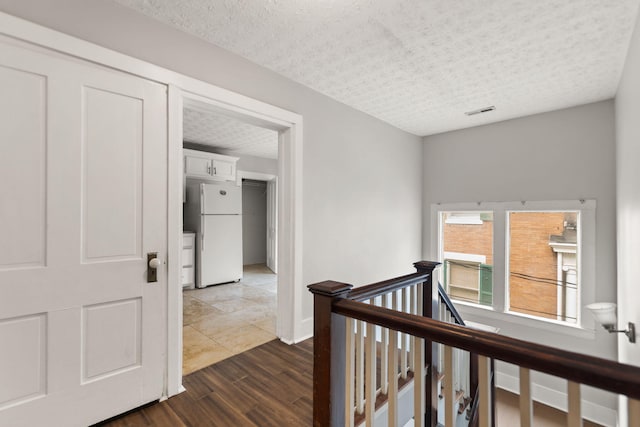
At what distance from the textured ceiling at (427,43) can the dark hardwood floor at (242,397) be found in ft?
7.87

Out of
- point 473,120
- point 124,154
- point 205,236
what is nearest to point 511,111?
point 473,120

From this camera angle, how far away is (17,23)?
1.41m

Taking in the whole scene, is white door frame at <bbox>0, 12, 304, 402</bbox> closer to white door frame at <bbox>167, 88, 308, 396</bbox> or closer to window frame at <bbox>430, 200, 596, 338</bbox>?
white door frame at <bbox>167, 88, 308, 396</bbox>

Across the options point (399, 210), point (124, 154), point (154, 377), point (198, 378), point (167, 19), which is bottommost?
point (198, 378)

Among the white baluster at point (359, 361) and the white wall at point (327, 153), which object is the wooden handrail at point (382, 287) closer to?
the white baluster at point (359, 361)

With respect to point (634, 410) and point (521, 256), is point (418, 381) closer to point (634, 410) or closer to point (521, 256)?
point (634, 410)

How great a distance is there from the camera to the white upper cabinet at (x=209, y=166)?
15.5 ft

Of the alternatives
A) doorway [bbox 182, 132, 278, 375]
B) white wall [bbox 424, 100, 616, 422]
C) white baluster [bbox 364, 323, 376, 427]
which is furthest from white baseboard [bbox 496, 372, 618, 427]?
doorway [bbox 182, 132, 278, 375]

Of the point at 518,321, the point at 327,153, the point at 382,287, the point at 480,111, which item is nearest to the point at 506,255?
the point at 518,321

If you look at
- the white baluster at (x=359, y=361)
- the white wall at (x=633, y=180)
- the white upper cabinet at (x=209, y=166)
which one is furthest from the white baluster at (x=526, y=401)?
the white upper cabinet at (x=209, y=166)

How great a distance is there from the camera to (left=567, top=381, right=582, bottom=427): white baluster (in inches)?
31.6

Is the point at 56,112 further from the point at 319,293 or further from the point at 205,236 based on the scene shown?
the point at 205,236

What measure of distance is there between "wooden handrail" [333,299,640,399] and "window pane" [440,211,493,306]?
364 centimetres

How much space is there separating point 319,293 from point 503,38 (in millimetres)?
2187
